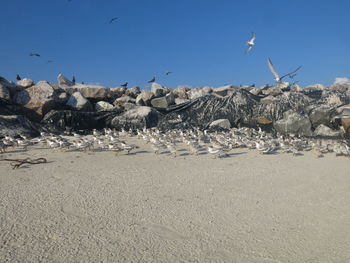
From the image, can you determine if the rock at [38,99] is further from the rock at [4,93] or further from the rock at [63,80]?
the rock at [63,80]

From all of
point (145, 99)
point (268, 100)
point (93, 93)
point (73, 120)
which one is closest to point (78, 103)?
point (73, 120)

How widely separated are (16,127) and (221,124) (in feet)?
37.8

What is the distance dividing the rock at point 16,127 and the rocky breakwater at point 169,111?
139mm

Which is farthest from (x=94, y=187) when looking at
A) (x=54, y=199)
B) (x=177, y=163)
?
(x=177, y=163)

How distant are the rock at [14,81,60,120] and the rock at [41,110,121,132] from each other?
725 mm

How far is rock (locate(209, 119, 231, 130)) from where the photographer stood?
19.5 meters

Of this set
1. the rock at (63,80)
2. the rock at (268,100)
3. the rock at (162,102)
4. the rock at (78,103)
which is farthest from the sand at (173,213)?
the rock at (63,80)

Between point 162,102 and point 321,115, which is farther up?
point 162,102

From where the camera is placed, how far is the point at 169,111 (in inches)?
820

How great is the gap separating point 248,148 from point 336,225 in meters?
7.55

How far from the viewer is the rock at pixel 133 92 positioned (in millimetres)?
25938

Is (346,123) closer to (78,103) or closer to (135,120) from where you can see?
(135,120)

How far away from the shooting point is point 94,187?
23.1ft

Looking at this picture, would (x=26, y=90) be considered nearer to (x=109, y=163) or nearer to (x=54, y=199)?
(x=109, y=163)
